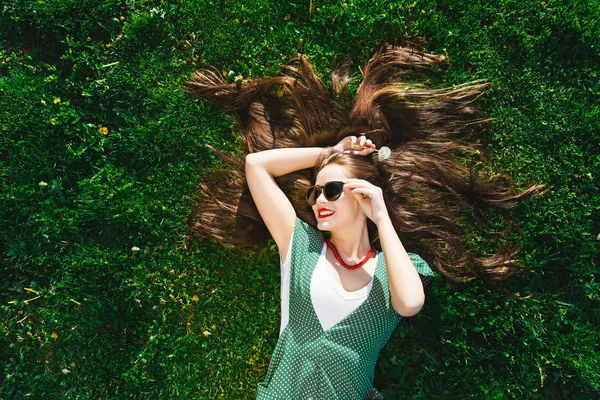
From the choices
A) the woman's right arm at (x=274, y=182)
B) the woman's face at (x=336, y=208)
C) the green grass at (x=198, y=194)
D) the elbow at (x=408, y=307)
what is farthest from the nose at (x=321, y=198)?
the green grass at (x=198, y=194)

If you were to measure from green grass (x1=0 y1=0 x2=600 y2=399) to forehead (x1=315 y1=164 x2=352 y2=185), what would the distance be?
1086 mm

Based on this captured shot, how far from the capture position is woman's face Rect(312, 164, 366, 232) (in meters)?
3.63

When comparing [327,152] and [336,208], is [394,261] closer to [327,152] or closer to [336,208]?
[336,208]

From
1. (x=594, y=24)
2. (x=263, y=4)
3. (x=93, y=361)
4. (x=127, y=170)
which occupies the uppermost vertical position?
(x=263, y=4)

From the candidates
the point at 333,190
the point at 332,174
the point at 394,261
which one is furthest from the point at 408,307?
the point at 332,174

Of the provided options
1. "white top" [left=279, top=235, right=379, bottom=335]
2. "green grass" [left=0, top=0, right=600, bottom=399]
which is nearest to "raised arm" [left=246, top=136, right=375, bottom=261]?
"white top" [left=279, top=235, right=379, bottom=335]

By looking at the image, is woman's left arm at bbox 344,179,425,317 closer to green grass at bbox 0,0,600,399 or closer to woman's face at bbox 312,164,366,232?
woman's face at bbox 312,164,366,232

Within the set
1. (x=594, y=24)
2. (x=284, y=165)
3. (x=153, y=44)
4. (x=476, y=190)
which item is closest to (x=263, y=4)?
(x=153, y=44)

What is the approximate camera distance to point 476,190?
4207 mm

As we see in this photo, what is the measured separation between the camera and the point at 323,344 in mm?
3582

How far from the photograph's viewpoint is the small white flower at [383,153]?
4004 mm

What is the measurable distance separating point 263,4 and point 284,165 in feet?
5.36

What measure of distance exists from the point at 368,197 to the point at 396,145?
828mm

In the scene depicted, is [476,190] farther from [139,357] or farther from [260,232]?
[139,357]
